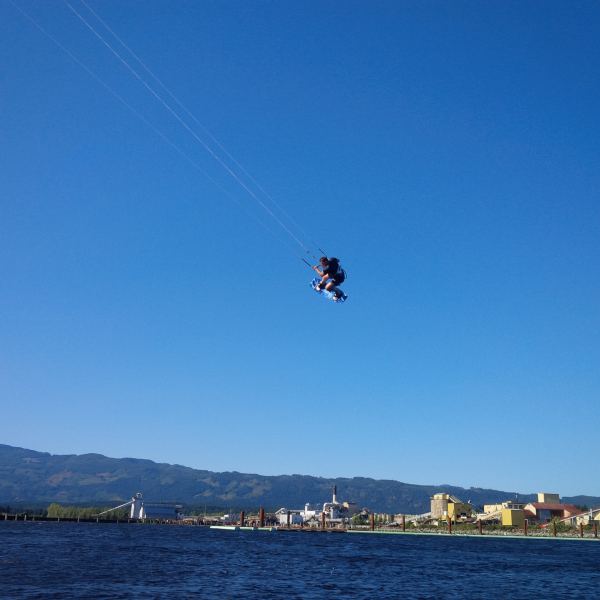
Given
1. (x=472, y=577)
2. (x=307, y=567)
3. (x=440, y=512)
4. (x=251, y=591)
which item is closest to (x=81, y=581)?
(x=251, y=591)

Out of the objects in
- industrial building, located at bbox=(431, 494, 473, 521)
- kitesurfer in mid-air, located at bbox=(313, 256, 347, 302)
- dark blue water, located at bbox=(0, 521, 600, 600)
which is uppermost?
kitesurfer in mid-air, located at bbox=(313, 256, 347, 302)

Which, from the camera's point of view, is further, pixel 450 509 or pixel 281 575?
pixel 450 509

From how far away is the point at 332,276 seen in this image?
40.8 meters

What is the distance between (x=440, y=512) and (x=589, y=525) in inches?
1929

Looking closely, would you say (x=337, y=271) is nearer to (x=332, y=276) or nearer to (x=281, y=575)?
(x=332, y=276)

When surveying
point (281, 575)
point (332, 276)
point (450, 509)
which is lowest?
point (281, 575)

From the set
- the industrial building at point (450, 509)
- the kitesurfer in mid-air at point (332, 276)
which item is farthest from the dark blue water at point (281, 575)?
the industrial building at point (450, 509)

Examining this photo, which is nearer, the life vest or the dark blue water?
the life vest

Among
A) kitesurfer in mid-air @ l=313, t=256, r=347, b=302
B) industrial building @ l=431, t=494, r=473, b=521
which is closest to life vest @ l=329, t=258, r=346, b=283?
kitesurfer in mid-air @ l=313, t=256, r=347, b=302

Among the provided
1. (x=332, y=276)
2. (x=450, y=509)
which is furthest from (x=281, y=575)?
(x=450, y=509)

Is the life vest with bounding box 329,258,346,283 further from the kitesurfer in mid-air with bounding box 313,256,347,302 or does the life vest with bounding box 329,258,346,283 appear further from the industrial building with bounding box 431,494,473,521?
the industrial building with bounding box 431,494,473,521

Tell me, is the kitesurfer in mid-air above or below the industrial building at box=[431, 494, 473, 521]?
above

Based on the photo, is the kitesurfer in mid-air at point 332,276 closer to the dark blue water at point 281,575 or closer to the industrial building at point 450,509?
the dark blue water at point 281,575

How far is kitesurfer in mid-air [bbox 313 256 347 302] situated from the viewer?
134 ft
